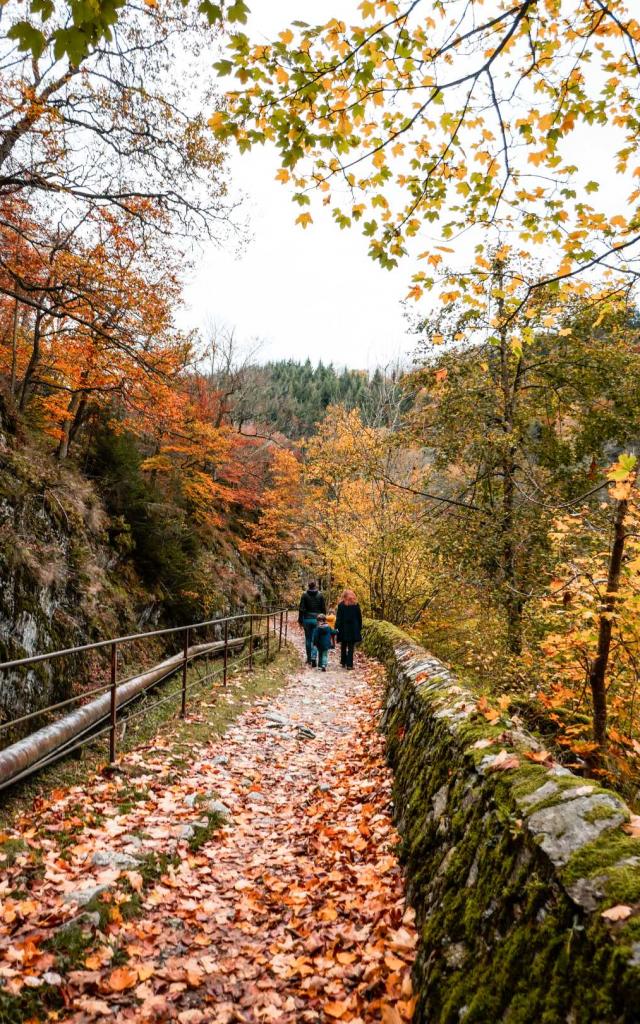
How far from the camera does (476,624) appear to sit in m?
11.8

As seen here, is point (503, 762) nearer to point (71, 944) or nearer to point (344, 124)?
point (71, 944)

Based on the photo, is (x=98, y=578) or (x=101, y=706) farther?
(x=98, y=578)

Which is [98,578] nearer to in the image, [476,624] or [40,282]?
[40,282]

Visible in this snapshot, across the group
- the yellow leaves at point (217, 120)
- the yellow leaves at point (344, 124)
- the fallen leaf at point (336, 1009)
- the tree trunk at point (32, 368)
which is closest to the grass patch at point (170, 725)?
the fallen leaf at point (336, 1009)

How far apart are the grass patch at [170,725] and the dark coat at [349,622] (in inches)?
59.5

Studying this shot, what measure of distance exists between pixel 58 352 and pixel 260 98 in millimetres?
9368

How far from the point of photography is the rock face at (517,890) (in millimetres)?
1547

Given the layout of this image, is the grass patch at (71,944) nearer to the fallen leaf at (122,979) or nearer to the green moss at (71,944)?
the green moss at (71,944)

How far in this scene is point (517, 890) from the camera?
202cm

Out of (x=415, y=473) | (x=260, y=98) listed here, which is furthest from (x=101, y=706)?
(x=415, y=473)

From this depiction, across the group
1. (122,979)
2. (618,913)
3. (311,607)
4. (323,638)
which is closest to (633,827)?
(618,913)

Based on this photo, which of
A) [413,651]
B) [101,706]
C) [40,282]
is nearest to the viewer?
[101,706]

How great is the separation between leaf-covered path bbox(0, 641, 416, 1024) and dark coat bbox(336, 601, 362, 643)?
6.40 meters

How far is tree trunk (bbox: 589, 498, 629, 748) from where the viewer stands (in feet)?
10.5
